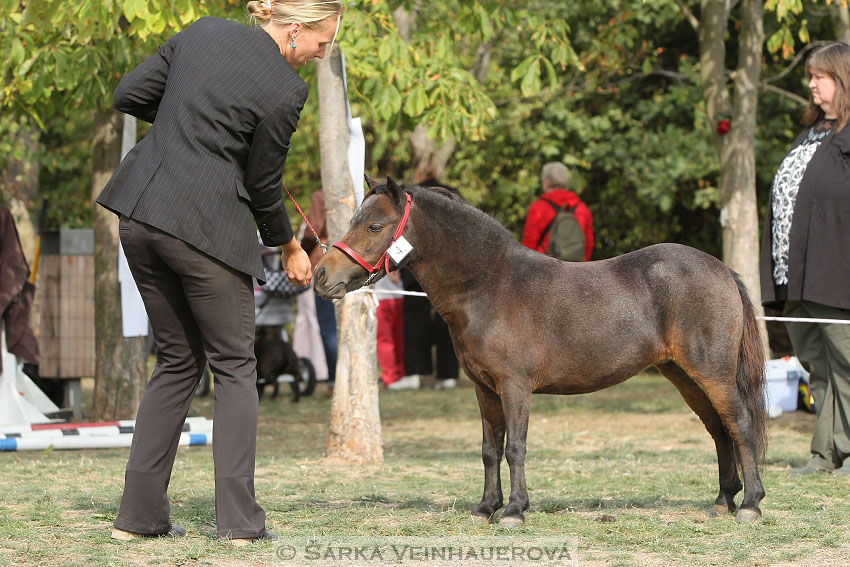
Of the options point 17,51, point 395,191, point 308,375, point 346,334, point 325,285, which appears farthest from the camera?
point 308,375

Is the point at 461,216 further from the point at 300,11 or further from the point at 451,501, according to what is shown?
the point at 451,501

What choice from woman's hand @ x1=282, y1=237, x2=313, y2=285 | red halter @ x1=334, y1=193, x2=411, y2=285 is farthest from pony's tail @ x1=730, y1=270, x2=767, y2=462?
woman's hand @ x1=282, y1=237, x2=313, y2=285

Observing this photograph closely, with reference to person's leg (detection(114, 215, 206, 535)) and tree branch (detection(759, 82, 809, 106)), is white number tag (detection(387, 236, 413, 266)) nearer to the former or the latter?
person's leg (detection(114, 215, 206, 535))

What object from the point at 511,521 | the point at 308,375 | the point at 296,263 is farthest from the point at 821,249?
the point at 308,375

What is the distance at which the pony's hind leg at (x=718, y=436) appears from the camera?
18.8 ft

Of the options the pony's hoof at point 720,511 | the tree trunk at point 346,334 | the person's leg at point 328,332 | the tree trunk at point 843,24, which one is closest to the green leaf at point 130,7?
the tree trunk at point 346,334

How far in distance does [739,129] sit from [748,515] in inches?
269

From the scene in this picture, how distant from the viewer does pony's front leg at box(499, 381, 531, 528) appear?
5.31 m

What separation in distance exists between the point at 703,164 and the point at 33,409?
9896 mm

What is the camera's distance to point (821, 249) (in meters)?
7.09

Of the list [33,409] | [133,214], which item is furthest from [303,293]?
[133,214]

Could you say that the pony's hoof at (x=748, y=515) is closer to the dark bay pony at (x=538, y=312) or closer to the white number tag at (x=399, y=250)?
the dark bay pony at (x=538, y=312)

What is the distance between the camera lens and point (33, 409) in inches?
398

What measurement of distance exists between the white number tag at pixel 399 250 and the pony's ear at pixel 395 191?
189mm
